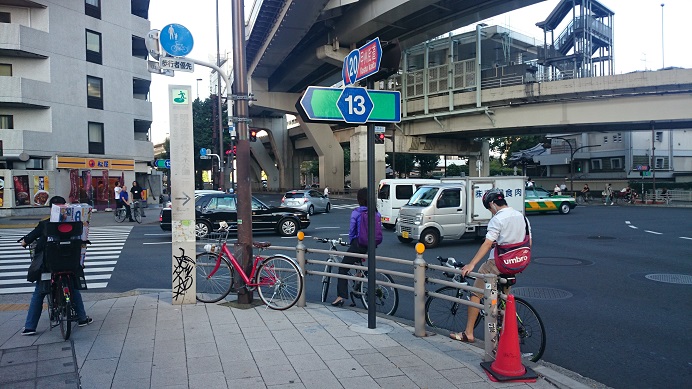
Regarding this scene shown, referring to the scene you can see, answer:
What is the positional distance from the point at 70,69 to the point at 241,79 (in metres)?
28.7

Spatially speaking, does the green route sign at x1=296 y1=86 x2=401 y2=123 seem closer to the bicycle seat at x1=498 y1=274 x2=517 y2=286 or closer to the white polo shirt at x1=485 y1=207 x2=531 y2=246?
the white polo shirt at x1=485 y1=207 x2=531 y2=246

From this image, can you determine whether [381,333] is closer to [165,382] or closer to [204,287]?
[165,382]

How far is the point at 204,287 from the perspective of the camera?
759 centimetres

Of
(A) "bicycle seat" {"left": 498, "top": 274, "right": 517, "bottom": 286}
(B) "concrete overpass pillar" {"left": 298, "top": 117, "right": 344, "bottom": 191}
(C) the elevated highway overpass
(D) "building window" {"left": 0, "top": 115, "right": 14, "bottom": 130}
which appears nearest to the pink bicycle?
(A) "bicycle seat" {"left": 498, "top": 274, "right": 517, "bottom": 286}

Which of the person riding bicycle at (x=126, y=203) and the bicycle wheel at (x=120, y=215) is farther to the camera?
the bicycle wheel at (x=120, y=215)

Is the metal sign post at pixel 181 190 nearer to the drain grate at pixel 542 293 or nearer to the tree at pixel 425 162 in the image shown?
the drain grate at pixel 542 293

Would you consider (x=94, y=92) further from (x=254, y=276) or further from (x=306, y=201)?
(x=254, y=276)

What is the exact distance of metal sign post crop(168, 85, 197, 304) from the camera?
282 inches

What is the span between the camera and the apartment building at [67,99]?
2769 centimetres

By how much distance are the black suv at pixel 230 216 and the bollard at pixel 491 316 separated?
505 inches

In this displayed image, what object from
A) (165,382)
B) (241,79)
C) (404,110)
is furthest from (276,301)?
(404,110)

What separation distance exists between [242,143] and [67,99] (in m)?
28.5

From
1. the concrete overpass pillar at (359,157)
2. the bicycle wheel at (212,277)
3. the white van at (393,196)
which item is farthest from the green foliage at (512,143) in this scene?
the bicycle wheel at (212,277)

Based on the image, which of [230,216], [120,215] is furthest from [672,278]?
[120,215]
